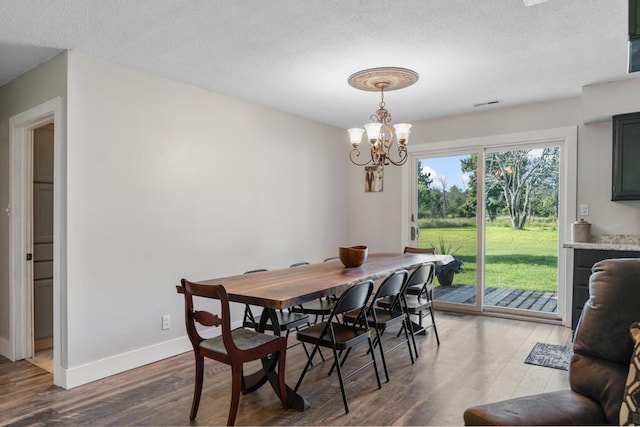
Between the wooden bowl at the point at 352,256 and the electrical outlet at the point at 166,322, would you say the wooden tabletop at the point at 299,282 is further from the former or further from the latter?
the electrical outlet at the point at 166,322

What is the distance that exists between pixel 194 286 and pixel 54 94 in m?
1.97

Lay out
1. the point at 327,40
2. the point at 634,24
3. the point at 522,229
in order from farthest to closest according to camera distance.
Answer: the point at 522,229
the point at 327,40
the point at 634,24

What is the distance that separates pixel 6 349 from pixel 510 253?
5125 mm

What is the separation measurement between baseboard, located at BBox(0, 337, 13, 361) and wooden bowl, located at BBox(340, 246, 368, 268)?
2.91 meters

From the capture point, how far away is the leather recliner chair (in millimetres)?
1277

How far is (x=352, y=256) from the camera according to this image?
3.29 meters

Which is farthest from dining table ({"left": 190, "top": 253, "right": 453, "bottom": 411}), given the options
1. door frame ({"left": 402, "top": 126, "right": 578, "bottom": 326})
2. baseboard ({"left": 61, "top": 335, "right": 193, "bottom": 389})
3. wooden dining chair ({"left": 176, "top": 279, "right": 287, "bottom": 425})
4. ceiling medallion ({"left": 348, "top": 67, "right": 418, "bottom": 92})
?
door frame ({"left": 402, "top": 126, "right": 578, "bottom": 326})

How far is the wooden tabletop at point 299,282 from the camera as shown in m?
2.19

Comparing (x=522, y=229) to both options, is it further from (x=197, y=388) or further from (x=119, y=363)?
(x=119, y=363)

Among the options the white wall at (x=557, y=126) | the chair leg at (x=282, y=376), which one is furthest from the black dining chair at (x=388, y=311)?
the white wall at (x=557, y=126)

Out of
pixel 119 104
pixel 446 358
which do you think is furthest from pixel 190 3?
pixel 446 358

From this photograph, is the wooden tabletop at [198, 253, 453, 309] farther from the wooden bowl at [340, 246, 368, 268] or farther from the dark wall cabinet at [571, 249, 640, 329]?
the dark wall cabinet at [571, 249, 640, 329]

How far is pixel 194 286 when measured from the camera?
2.23m

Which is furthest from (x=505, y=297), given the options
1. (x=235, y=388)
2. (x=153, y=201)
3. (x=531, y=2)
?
(x=153, y=201)
